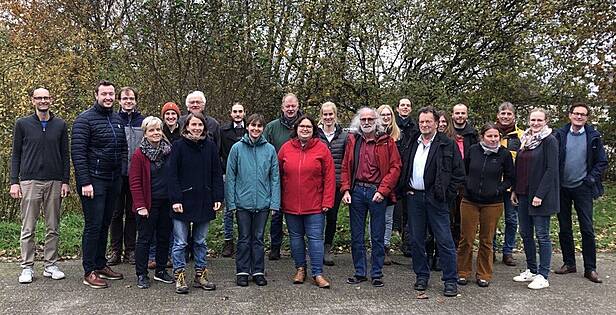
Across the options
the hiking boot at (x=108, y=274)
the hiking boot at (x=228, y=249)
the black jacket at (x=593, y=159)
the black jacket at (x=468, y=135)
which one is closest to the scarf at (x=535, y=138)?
the black jacket at (x=593, y=159)

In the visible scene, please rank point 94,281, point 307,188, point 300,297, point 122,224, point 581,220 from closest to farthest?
point 300,297
point 94,281
point 307,188
point 581,220
point 122,224

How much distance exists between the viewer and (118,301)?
5.29 m

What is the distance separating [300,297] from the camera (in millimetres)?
5473

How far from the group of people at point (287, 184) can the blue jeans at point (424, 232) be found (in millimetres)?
12

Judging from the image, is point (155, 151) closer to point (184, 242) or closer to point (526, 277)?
point (184, 242)

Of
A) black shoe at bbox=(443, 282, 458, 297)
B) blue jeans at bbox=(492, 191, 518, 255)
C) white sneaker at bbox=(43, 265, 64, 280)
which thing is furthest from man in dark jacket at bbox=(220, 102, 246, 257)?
blue jeans at bbox=(492, 191, 518, 255)

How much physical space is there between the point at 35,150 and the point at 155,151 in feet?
4.27

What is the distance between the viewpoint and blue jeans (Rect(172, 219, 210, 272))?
5637 mm

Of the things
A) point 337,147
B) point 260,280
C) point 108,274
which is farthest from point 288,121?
point 108,274

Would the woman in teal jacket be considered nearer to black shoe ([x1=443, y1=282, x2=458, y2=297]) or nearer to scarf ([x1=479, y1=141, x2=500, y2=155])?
black shoe ([x1=443, y1=282, x2=458, y2=297])

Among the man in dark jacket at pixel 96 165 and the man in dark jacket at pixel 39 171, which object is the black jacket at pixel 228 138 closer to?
the man in dark jacket at pixel 96 165

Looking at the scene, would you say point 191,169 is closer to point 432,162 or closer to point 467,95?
point 432,162

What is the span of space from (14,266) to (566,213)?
→ 652 centimetres

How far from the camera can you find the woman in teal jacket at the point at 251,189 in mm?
5797
